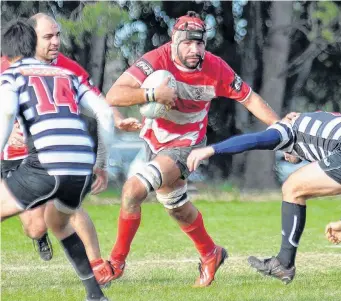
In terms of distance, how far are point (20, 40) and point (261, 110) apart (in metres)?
2.40

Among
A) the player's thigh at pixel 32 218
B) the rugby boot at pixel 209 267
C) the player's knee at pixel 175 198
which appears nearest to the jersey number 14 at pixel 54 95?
the player's knee at pixel 175 198

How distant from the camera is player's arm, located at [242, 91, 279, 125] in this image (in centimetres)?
820

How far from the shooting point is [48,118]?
6.41 meters

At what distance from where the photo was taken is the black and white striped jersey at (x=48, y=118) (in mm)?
6395

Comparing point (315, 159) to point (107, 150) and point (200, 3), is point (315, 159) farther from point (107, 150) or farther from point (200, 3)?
point (200, 3)

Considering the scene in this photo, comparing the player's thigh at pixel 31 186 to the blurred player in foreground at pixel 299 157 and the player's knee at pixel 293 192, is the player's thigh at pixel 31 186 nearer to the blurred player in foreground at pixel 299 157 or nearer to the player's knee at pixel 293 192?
the blurred player in foreground at pixel 299 157

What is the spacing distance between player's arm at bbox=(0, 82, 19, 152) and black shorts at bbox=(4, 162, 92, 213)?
28 centimetres

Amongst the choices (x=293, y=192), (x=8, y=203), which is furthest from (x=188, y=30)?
(x=8, y=203)

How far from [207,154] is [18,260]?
3.74 metres

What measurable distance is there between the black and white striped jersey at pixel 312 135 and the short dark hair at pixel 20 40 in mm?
1785

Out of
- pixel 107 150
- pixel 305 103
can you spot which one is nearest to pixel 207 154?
pixel 107 150

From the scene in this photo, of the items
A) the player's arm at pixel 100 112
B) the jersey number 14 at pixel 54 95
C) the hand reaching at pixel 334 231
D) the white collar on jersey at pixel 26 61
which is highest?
the white collar on jersey at pixel 26 61

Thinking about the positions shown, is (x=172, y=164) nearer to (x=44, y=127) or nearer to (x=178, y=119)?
(x=178, y=119)

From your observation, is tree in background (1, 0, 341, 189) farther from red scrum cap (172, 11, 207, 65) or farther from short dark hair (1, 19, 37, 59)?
short dark hair (1, 19, 37, 59)
